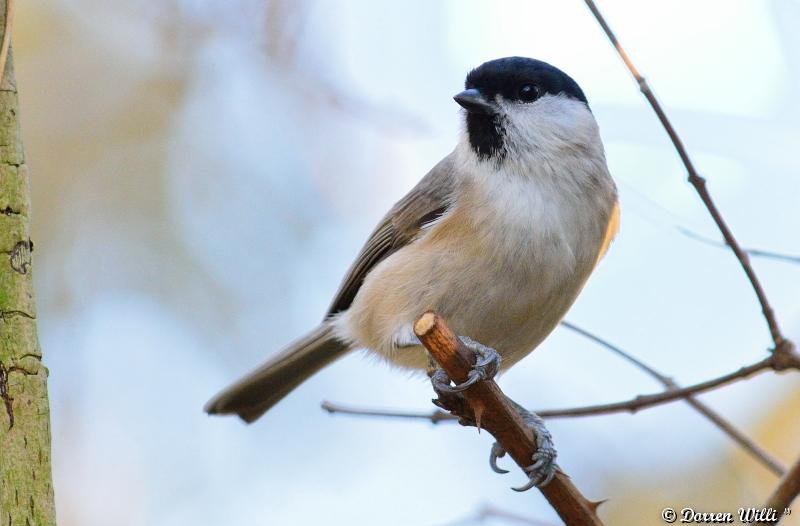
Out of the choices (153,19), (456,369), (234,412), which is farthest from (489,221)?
(153,19)

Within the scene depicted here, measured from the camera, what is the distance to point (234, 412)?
3320mm

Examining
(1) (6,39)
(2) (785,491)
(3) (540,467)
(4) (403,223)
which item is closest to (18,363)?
(1) (6,39)

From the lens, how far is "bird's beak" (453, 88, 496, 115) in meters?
2.79

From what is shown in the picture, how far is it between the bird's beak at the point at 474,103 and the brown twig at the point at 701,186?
907 millimetres

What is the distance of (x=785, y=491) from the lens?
140cm

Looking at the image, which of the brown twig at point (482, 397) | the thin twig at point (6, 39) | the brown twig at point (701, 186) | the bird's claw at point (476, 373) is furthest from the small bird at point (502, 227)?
the thin twig at point (6, 39)

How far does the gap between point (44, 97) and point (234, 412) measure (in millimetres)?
2469

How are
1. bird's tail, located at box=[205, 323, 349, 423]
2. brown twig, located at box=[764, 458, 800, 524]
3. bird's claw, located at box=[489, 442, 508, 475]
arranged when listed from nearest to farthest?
brown twig, located at box=[764, 458, 800, 524] → bird's claw, located at box=[489, 442, 508, 475] → bird's tail, located at box=[205, 323, 349, 423]

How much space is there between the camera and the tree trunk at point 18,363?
4.56 feet

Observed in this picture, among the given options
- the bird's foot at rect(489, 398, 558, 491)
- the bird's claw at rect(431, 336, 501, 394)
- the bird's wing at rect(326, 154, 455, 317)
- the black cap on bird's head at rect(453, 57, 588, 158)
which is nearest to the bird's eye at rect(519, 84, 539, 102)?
the black cap on bird's head at rect(453, 57, 588, 158)

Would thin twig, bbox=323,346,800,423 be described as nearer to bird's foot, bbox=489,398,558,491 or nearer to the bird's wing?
bird's foot, bbox=489,398,558,491

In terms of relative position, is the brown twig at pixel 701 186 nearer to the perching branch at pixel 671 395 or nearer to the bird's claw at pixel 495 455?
the perching branch at pixel 671 395

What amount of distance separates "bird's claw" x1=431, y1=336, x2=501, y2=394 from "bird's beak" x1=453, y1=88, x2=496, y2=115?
84 centimetres

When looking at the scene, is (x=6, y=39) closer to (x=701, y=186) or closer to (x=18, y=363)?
(x=18, y=363)
